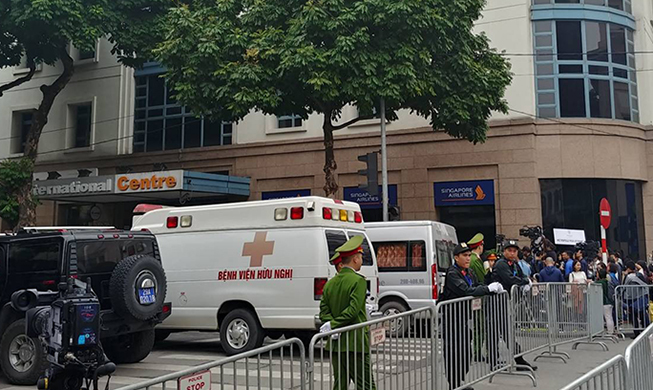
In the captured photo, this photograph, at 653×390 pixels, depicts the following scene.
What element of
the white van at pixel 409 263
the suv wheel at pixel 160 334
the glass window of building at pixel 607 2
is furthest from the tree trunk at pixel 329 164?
the glass window of building at pixel 607 2

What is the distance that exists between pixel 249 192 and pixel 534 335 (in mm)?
17777

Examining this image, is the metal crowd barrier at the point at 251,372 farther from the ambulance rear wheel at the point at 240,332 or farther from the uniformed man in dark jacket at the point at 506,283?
the ambulance rear wheel at the point at 240,332

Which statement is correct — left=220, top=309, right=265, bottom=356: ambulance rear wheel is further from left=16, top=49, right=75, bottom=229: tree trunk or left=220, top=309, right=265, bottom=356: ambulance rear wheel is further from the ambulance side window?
left=16, top=49, right=75, bottom=229: tree trunk

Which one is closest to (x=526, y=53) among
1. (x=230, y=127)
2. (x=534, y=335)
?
(x=230, y=127)

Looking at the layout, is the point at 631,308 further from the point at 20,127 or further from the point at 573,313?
the point at 20,127

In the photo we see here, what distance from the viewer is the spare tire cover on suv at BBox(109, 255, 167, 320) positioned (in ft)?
30.3

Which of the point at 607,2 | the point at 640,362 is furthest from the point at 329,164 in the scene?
the point at 640,362

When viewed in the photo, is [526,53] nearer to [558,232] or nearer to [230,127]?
[558,232]

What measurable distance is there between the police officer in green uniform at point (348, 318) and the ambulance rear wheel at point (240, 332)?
5.24 m

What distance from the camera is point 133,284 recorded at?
9.30m

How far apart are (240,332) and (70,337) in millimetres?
4472

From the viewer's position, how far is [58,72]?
30.6 metres

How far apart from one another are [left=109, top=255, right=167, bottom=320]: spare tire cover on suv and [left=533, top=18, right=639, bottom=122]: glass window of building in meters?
16.8

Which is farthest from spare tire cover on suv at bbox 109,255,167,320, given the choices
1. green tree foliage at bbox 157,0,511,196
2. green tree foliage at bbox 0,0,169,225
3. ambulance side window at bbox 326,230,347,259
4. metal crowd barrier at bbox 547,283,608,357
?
green tree foliage at bbox 0,0,169,225
